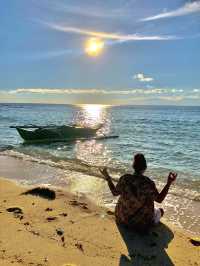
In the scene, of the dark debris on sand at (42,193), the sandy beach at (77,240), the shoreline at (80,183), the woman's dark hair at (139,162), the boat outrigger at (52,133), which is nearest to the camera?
the sandy beach at (77,240)

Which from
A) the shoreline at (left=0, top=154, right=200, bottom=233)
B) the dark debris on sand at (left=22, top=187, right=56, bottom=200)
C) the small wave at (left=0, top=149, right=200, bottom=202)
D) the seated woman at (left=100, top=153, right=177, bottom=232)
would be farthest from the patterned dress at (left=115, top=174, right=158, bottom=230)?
the small wave at (left=0, top=149, right=200, bottom=202)

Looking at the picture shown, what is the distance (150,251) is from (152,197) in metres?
0.99

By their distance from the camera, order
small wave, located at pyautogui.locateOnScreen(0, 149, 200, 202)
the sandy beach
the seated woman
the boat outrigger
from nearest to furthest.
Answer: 1. the sandy beach
2. the seated woman
3. small wave, located at pyautogui.locateOnScreen(0, 149, 200, 202)
4. the boat outrigger

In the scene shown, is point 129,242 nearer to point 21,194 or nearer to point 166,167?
point 21,194

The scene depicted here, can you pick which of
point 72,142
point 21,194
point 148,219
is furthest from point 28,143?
point 148,219

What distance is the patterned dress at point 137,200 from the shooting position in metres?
6.33

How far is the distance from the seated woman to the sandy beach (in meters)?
0.20

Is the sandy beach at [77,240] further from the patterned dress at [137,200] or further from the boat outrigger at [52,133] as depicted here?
the boat outrigger at [52,133]

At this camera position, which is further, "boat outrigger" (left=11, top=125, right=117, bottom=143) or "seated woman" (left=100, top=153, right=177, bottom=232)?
"boat outrigger" (left=11, top=125, right=117, bottom=143)

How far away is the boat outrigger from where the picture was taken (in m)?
26.3

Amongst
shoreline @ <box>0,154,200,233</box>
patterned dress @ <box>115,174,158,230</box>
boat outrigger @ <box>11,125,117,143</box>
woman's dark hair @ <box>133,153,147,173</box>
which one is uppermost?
woman's dark hair @ <box>133,153,147,173</box>

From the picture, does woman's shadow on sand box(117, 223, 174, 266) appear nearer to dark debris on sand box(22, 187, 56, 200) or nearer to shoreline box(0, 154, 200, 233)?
shoreline box(0, 154, 200, 233)

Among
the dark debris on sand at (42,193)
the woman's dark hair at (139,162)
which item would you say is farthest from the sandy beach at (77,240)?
the woman's dark hair at (139,162)

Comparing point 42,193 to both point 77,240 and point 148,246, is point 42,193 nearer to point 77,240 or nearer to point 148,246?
point 77,240
